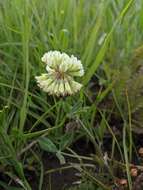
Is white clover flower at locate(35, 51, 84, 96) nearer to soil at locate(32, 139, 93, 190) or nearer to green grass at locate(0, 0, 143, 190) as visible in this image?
green grass at locate(0, 0, 143, 190)

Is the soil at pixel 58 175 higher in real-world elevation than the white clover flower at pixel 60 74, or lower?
lower

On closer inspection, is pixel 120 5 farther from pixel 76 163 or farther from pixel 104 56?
pixel 76 163

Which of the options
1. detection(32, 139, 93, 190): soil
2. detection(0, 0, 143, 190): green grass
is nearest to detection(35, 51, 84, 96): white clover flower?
detection(0, 0, 143, 190): green grass

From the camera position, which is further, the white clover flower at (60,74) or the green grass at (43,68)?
the green grass at (43,68)

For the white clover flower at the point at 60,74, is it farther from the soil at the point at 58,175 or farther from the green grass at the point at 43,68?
the soil at the point at 58,175

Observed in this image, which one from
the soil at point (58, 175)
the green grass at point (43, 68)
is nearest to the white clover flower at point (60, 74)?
the green grass at point (43, 68)

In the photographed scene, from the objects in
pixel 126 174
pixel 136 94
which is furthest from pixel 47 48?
pixel 126 174
